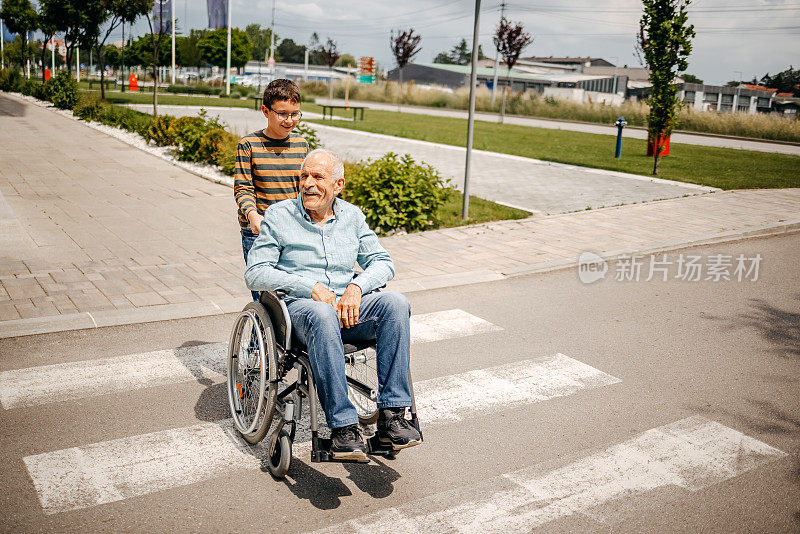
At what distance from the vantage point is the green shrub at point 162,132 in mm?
17083

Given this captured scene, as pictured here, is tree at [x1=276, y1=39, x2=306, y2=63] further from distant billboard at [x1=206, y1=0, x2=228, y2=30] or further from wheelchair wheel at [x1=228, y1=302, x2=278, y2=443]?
wheelchair wheel at [x1=228, y1=302, x2=278, y2=443]

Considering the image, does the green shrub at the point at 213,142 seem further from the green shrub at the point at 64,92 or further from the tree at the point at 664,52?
the green shrub at the point at 64,92

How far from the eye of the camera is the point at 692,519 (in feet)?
11.2

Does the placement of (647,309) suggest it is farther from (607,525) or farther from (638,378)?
(607,525)

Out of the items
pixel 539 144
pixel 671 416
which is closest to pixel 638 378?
pixel 671 416

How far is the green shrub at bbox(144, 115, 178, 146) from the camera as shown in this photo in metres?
17.1

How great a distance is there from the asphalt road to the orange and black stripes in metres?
1.33

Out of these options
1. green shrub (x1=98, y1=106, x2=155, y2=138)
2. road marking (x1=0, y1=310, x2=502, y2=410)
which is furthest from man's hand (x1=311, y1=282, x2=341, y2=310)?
green shrub (x1=98, y1=106, x2=155, y2=138)

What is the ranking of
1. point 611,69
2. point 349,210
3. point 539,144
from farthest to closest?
point 611,69 < point 539,144 < point 349,210

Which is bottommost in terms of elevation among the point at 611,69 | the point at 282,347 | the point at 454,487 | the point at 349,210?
the point at 454,487

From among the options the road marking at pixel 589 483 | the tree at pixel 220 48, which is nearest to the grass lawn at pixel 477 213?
the road marking at pixel 589 483

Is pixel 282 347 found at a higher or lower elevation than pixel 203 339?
higher

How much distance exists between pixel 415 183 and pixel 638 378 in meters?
5.15

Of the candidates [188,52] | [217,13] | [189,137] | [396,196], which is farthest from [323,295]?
[188,52]
